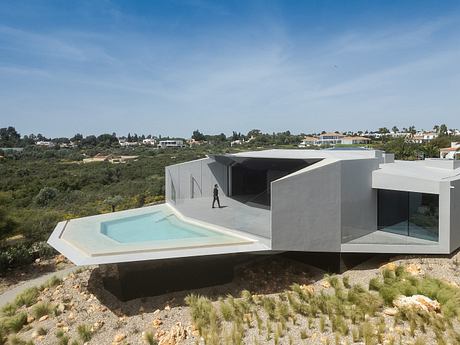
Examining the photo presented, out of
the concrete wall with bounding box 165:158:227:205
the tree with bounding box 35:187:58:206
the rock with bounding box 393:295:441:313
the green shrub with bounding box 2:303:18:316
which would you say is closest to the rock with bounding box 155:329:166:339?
the green shrub with bounding box 2:303:18:316

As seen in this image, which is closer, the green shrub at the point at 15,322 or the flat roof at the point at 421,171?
the green shrub at the point at 15,322

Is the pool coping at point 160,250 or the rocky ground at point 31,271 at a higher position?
the pool coping at point 160,250

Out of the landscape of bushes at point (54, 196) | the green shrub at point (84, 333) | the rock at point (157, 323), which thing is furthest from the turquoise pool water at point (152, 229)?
the landscape of bushes at point (54, 196)

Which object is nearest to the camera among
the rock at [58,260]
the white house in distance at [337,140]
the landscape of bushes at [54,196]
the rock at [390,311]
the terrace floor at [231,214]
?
the rock at [390,311]

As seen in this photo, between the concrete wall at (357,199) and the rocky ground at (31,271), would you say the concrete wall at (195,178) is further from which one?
the concrete wall at (357,199)

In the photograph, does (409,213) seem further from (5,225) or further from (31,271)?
(5,225)

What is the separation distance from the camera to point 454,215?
10.9 meters

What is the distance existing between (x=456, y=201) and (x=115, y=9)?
15.7 metres

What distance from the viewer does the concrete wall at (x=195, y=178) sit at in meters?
16.6

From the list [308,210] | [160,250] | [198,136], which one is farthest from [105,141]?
[308,210]

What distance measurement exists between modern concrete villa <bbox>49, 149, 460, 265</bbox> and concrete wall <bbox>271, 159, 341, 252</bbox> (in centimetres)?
3

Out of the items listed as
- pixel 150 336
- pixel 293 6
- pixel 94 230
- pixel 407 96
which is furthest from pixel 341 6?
pixel 150 336

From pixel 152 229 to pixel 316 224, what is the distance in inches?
240

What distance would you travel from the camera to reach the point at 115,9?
14.0 metres
